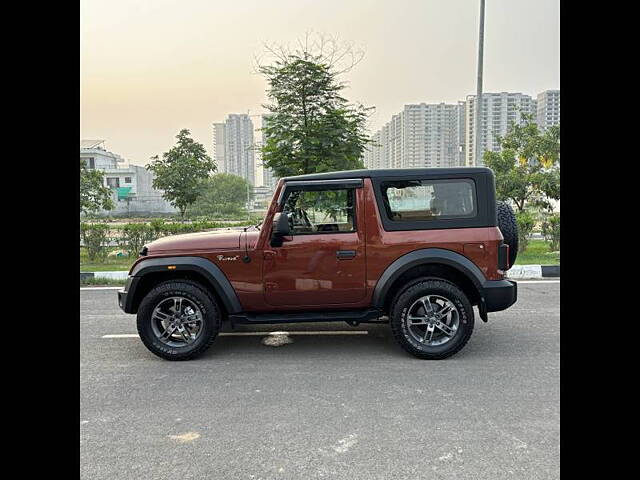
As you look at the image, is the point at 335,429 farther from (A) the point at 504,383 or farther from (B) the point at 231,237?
(B) the point at 231,237

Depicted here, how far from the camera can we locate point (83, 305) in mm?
7500

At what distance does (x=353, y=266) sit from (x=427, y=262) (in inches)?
28.7

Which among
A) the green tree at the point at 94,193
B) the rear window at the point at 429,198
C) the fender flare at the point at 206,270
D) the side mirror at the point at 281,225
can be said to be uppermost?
the green tree at the point at 94,193

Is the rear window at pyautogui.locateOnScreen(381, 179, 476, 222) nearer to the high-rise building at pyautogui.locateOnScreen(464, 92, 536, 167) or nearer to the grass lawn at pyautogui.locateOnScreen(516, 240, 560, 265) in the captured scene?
the grass lawn at pyautogui.locateOnScreen(516, 240, 560, 265)

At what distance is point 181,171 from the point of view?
26.4 metres

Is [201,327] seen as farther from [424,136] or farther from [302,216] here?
[424,136]

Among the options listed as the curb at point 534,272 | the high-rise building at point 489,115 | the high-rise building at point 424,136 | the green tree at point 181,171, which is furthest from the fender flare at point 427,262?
the green tree at point 181,171

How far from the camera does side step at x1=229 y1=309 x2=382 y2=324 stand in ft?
15.9

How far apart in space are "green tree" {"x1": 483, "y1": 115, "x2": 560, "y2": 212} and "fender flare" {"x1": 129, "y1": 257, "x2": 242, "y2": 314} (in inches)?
402

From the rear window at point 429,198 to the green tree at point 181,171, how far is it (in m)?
23.0

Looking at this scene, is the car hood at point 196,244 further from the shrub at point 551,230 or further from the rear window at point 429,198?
the shrub at point 551,230

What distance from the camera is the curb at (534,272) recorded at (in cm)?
957
